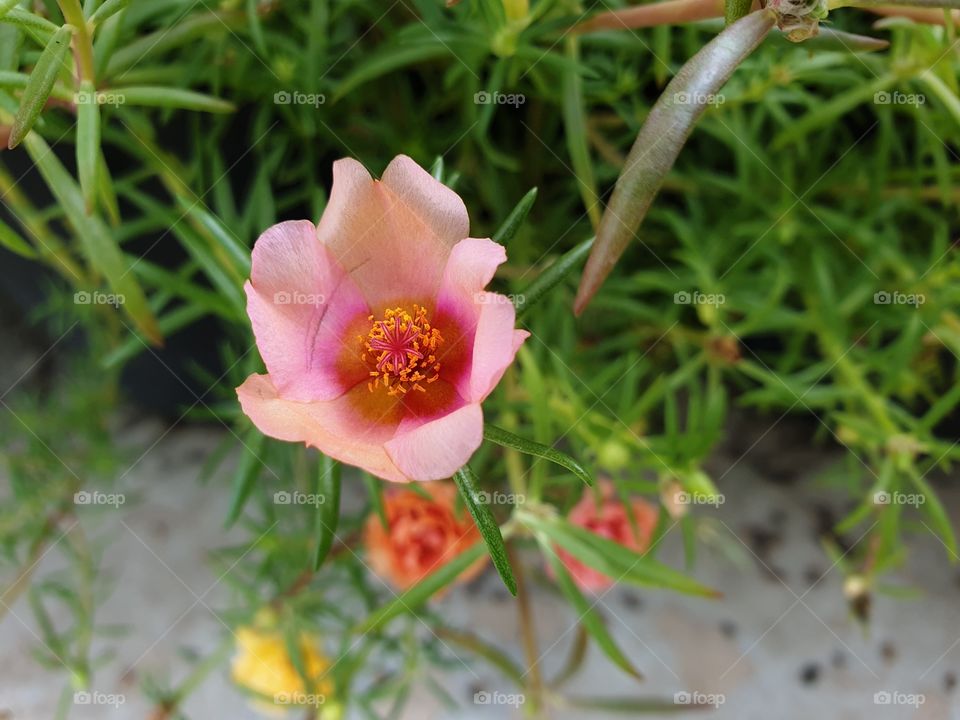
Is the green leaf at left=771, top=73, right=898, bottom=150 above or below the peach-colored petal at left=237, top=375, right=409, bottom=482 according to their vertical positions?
above

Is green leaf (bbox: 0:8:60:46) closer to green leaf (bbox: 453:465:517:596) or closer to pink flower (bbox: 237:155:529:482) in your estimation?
pink flower (bbox: 237:155:529:482)

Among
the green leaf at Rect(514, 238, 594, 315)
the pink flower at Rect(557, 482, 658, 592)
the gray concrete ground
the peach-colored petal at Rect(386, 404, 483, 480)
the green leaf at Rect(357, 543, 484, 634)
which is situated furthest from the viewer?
the gray concrete ground

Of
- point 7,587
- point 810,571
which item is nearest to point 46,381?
point 7,587

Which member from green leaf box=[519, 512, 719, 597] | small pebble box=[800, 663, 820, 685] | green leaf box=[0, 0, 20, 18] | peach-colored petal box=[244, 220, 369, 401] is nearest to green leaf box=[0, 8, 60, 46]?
green leaf box=[0, 0, 20, 18]

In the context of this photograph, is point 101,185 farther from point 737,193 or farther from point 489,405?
point 737,193

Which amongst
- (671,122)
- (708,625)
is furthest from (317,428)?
(708,625)

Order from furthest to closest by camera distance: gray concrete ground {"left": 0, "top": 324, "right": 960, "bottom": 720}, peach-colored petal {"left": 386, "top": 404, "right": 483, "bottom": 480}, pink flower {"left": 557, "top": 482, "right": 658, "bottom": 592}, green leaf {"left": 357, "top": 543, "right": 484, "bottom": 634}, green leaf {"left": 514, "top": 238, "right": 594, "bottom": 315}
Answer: gray concrete ground {"left": 0, "top": 324, "right": 960, "bottom": 720}
pink flower {"left": 557, "top": 482, "right": 658, "bottom": 592}
green leaf {"left": 357, "top": 543, "right": 484, "bottom": 634}
green leaf {"left": 514, "top": 238, "right": 594, "bottom": 315}
peach-colored petal {"left": 386, "top": 404, "right": 483, "bottom": 480}
